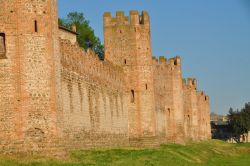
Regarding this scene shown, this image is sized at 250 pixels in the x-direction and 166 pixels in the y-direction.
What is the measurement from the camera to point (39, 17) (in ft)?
91.1

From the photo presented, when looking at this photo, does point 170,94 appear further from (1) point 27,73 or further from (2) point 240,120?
(2) point 240,120

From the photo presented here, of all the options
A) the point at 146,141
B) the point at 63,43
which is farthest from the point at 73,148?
the point at 146,141

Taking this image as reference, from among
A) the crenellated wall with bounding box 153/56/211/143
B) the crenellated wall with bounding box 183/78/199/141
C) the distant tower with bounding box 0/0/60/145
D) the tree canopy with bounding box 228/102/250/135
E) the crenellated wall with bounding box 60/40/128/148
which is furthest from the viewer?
the tree canopy with bounding box 228/102/250/135

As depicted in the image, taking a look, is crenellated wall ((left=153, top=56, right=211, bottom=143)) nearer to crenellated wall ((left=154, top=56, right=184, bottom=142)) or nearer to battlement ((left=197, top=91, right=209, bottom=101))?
crenellated wall ((left=154, top=56, right=184, bottom=142))

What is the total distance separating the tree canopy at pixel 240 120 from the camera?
105 metres

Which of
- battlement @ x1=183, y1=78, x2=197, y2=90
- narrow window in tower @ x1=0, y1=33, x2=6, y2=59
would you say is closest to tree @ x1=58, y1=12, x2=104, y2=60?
battlement @ x1=183, y1=78, x2=197, y2=90

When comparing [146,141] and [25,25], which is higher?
[25,25]

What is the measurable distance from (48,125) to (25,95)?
1.51m

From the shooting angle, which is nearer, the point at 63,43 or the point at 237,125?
the point at 63,43

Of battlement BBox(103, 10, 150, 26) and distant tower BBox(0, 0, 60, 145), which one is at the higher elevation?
battlement BBox(103, 10, 150, 26)

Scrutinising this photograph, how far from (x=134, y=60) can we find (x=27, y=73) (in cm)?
1751

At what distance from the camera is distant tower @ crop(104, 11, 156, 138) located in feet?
144

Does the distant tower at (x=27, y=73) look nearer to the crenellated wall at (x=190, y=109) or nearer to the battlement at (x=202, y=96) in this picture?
the crenellated wall at (x=190, y=109)

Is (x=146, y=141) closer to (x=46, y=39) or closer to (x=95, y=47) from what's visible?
(x=46, y=39)
